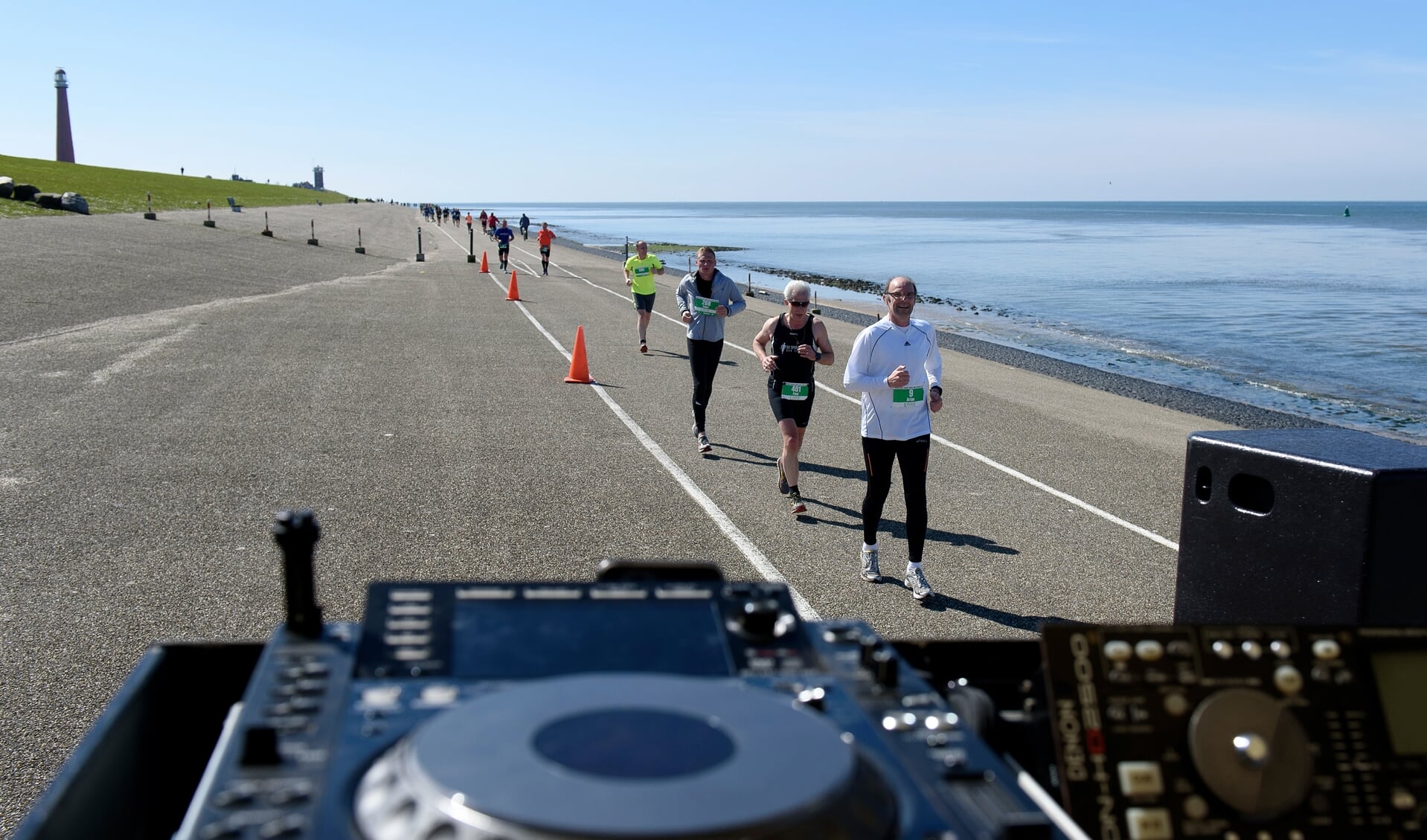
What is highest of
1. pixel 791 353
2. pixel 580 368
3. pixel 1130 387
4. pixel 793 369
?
pixel 791 353

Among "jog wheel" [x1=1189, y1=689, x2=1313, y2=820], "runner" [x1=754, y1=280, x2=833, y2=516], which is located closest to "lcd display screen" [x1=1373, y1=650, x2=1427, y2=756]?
"jog wheel" [x1=1189, y1=689, x2=1313, y2=820]

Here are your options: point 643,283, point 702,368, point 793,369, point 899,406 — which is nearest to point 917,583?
point 899,406

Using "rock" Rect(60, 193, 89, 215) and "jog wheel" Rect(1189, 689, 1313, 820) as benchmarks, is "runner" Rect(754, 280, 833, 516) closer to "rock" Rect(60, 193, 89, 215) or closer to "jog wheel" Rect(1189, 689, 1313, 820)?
"jog wheel" Rect(1189, 689, 1313, 820)

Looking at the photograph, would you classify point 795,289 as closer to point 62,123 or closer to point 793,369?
point 793,369

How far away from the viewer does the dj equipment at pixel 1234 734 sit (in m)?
1.87

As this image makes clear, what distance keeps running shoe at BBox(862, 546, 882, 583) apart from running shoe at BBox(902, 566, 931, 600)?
30 cm

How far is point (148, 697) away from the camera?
79.4 inches

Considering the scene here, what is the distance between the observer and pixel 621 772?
1.27 m

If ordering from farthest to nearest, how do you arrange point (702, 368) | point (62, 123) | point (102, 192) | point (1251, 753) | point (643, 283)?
→ 1. point (62, 123)
2. point (102, 192)
3. point (643, 283)
4. point (702, 368)
5. point (1251, 753)

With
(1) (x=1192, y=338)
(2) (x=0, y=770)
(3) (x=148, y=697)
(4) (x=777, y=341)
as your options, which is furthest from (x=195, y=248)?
(3) (x=148, y=697)

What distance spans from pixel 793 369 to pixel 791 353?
0.15m

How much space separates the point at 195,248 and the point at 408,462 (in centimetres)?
3498

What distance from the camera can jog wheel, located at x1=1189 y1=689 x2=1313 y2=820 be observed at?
6.13 feet

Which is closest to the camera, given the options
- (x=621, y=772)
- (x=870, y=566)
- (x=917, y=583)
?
(x=621, y=772)
